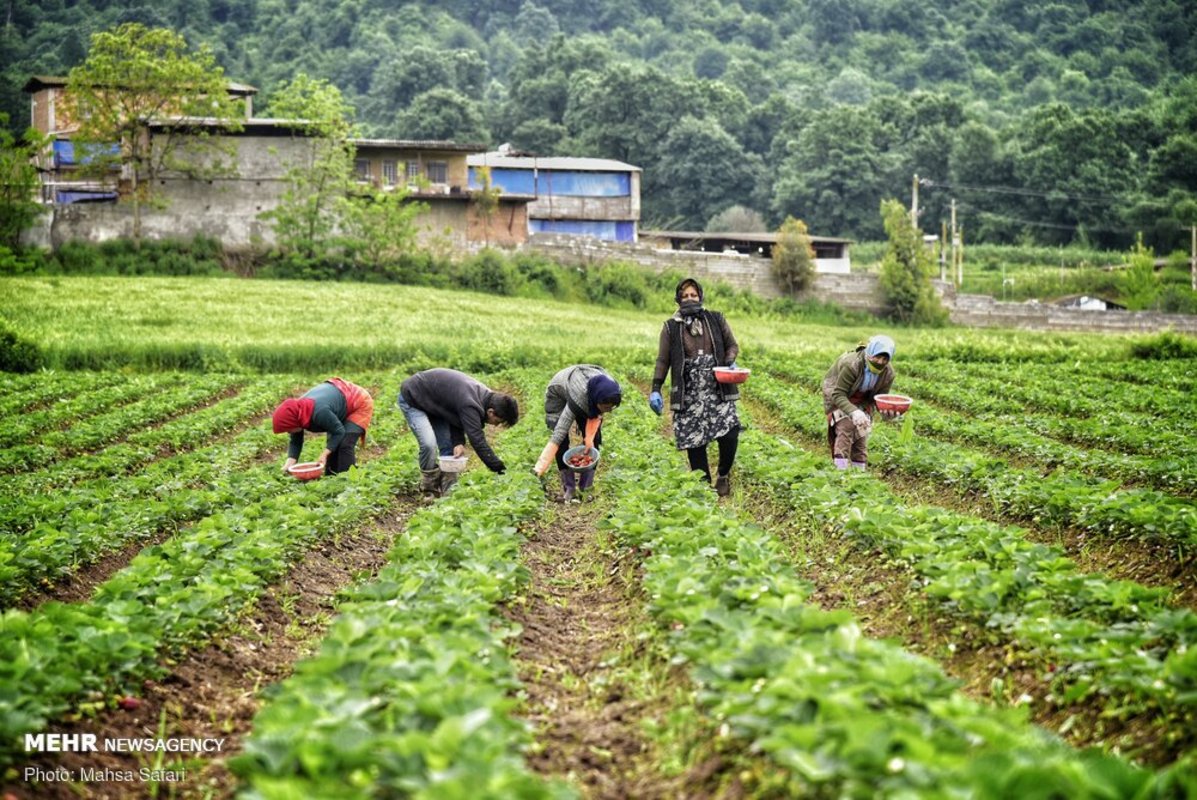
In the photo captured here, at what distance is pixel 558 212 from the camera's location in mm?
67375

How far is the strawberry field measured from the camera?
4176 mm

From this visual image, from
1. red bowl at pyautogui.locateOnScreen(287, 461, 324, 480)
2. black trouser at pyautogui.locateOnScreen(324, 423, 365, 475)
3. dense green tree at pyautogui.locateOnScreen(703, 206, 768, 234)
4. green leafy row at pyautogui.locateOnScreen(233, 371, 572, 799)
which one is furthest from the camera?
dense green tree at pyautogui.locateOnScreen(703, 206, 768, 234)

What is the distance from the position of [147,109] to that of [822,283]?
30.1 m

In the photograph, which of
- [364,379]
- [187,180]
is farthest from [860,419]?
[187,180]

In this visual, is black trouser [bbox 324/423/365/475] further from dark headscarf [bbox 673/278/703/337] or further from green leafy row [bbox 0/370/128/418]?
green leafy row [bbox 0/370/128/418]

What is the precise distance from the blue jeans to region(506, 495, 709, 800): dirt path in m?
2.25

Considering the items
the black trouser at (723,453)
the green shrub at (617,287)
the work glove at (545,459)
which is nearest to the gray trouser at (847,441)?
the black trouser at (723,453)

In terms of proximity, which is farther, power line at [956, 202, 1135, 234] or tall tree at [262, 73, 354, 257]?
power line at [956, 202, 1135, 234]

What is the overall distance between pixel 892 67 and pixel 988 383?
4104 inches

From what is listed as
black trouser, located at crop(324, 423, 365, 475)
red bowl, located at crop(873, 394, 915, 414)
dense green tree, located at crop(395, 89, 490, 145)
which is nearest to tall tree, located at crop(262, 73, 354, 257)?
dense green tree, located at crop(395, 89, 490, 145)

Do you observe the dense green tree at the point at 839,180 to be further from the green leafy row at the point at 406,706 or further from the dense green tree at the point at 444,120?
the green leafy row at the point at 406,706

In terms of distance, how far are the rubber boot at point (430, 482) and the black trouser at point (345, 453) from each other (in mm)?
800

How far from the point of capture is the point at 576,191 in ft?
222

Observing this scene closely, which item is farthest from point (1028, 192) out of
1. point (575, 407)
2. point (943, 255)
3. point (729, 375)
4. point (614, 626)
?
point (614, 626)
